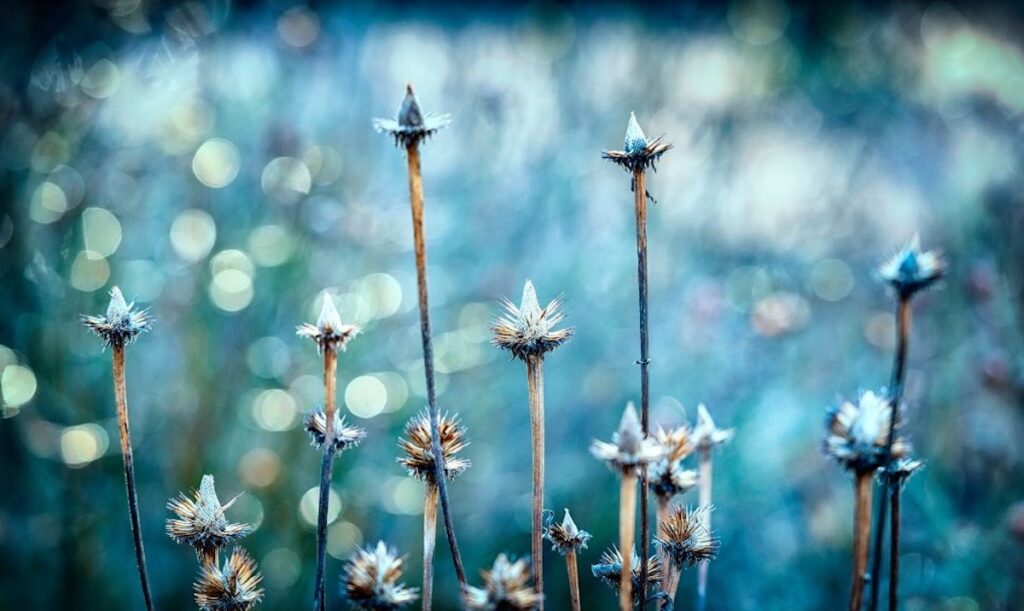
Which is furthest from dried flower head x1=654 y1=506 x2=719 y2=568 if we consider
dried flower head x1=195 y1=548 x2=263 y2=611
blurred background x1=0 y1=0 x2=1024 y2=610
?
blurred background x1=0 y1=0 x2=1024 y2=610

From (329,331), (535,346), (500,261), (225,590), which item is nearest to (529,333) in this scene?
(535,346)

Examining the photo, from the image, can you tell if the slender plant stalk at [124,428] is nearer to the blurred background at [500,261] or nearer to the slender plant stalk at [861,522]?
the slender plant stalk at [861,522]

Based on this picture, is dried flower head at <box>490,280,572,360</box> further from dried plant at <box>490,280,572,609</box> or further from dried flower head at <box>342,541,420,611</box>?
dried flower head at <box>342,541,420,611</box>

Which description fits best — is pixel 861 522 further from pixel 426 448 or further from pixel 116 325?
pixel 116 325

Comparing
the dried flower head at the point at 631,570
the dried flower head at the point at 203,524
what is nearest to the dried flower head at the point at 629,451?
the dried flower head at the point at 631,570

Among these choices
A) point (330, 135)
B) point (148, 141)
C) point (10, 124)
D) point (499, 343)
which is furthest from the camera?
point (330, 135)

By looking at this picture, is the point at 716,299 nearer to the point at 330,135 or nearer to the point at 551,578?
the point at 551,578

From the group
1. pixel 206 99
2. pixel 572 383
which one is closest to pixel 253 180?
pixel 206 99
